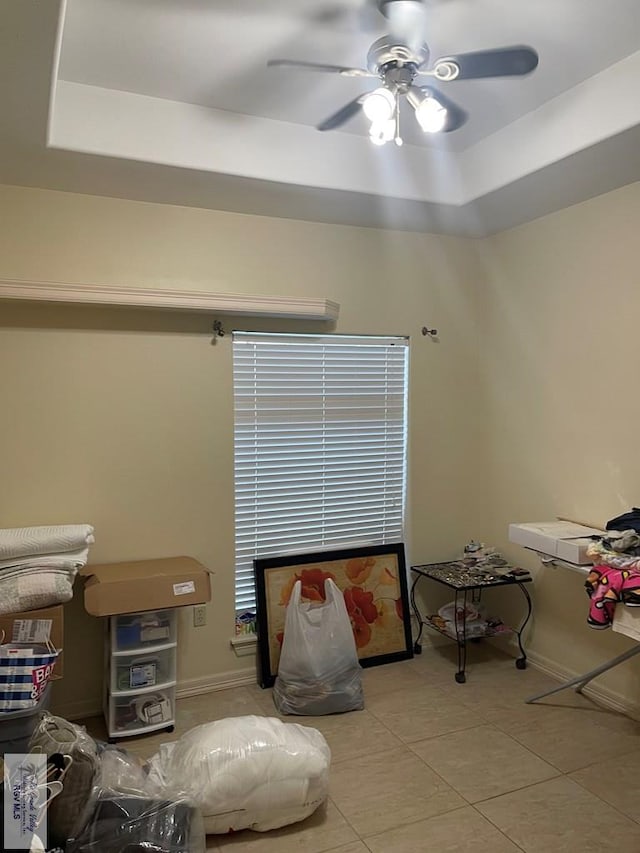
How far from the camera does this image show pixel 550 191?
314 cm

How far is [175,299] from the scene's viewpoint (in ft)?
9.71

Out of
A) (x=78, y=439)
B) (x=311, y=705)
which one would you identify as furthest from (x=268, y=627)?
(x=78, y=439)

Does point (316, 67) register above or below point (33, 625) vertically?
above

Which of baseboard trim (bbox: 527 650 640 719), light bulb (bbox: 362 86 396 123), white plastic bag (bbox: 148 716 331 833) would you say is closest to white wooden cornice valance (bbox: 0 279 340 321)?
light bulb (bbox: 362 86 396 123)

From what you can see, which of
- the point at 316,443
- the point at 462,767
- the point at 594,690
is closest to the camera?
the point at 462,767

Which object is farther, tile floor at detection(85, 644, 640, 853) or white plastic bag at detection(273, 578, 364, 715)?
white plastic bag at detection(273, 578, 364, 715)

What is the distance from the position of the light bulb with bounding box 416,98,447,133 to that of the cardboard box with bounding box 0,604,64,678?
232cm

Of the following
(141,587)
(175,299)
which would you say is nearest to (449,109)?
→ (175,299)

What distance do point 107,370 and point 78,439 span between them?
360mm

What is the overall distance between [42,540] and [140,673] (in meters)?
0.78

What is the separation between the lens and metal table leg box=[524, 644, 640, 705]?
2811 mm

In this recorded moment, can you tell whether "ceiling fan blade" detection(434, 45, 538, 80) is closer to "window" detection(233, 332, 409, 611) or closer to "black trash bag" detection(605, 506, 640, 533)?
"window" detection(233, 332, 409, 611)

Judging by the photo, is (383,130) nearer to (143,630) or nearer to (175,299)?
(175,299)

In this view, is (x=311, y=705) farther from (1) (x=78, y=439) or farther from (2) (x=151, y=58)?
(2) (x=151, y=58)
